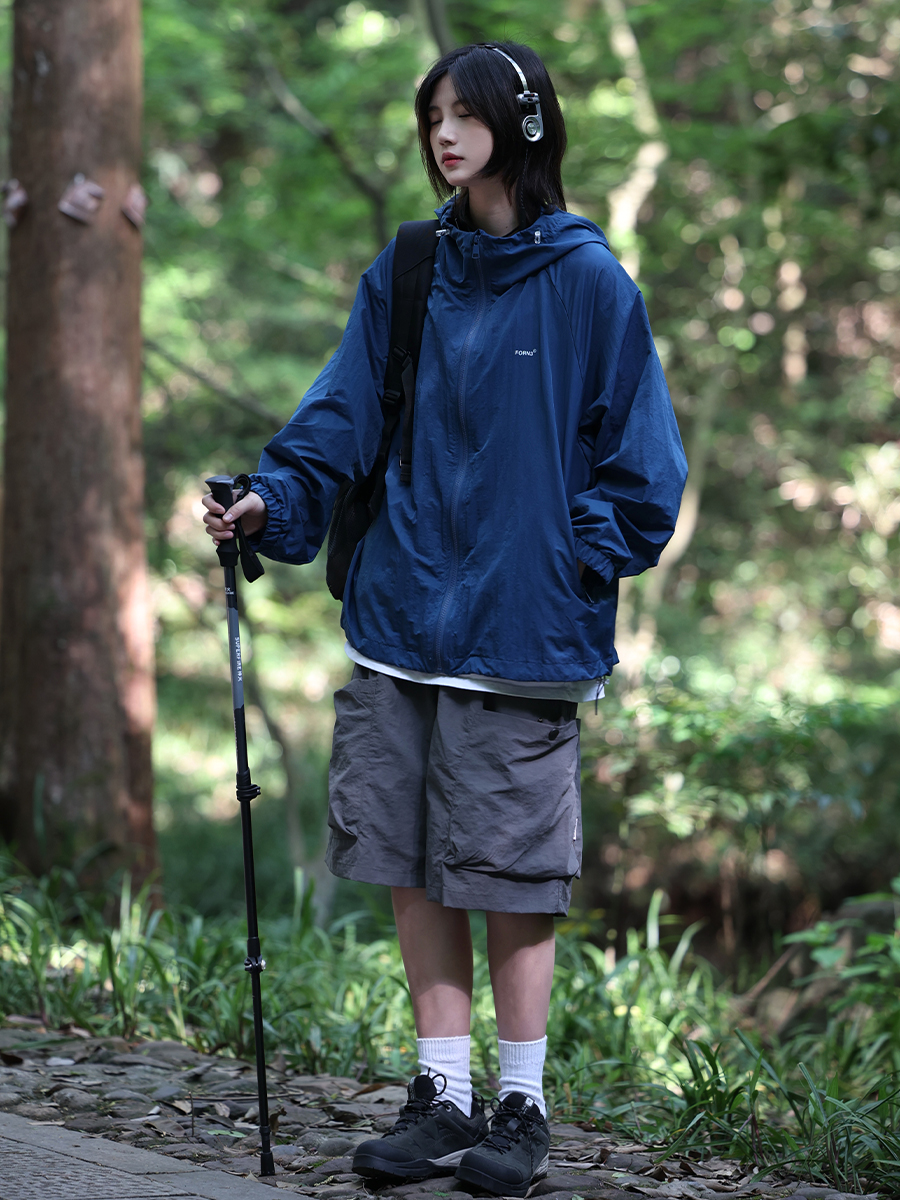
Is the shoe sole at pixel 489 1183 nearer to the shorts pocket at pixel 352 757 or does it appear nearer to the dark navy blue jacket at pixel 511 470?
the shorts pocket at pixel 352 757

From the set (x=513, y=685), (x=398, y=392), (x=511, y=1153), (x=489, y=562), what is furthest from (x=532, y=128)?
(x=511, y=1153)

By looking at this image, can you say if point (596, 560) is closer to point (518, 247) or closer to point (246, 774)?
point (518, 247)

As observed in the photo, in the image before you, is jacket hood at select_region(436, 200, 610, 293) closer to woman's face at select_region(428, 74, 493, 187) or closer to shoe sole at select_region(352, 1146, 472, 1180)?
woman's face at select_region(428, 74, 493, 187)

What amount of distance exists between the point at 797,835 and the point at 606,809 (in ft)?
3.85

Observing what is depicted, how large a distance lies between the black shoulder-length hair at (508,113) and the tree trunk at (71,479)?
278 centimetres

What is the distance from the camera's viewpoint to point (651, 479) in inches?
92.7

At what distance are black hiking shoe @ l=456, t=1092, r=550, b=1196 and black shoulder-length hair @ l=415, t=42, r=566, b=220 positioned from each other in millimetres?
1749

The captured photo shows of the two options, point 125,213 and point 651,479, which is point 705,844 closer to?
point 125,213

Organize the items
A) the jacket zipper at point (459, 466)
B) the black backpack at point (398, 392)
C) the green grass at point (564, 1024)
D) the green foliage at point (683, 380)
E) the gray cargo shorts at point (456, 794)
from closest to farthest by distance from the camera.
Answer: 1. the gray cargo shorts at point (456, 794)
2. the jacket zipper at point (459, 466)
3. the black backpack at point (398, 392)
4. the green grass at point (564, 1024)
5. the green foliage at point (683, 380)

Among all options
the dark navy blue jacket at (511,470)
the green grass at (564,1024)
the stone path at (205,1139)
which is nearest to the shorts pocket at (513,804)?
the dark navy blue jacket at (511,470)

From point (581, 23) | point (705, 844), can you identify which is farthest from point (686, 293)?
point (705, 844)

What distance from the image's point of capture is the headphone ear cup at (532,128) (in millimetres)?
2447

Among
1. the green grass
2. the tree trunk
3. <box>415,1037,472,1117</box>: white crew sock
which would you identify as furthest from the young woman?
the tree trunk

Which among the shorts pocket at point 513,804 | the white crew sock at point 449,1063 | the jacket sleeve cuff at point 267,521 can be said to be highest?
the jacket sleeve cuff at point 267,521
